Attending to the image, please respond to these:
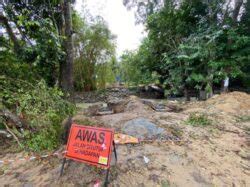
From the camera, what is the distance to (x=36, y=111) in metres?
A: 2.11

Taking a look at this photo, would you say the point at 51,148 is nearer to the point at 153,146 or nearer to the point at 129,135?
the point at 129,135

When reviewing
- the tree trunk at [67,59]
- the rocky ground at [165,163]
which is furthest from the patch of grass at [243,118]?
the tree trunk at [67,59]

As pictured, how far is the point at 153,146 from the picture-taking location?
2.12m

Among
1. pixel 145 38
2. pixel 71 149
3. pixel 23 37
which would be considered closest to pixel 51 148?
pixel 71 149

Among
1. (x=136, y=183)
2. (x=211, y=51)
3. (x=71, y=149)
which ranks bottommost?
(x=136, y=183)

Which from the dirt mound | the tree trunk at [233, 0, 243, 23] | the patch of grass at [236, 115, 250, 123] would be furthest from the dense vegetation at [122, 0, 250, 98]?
the patch of grass at [236, 115, 250, 123]

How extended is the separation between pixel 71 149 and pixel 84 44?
558 centimetres

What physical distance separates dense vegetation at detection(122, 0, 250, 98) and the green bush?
4.43 meters

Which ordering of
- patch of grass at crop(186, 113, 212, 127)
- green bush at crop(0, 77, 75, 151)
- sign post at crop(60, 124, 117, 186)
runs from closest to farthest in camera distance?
sign post at crop(60, 124, 117, 186) → green bush at crop(0, 77, 75, 151) → patch of grass at crop(186, 113, 212, 127)

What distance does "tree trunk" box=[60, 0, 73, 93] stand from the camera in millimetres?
3428

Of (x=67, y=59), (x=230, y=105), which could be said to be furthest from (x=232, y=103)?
(x=67, y=59)

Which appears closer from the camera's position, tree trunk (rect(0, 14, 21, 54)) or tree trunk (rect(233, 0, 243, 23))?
tree trunk (rect(0, 14, 21, 54))

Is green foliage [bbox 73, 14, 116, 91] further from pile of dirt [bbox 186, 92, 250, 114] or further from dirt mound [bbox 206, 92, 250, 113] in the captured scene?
dirt mound [bbox 206, 92, 250, 113]

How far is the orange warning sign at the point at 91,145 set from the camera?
1.41 meters
